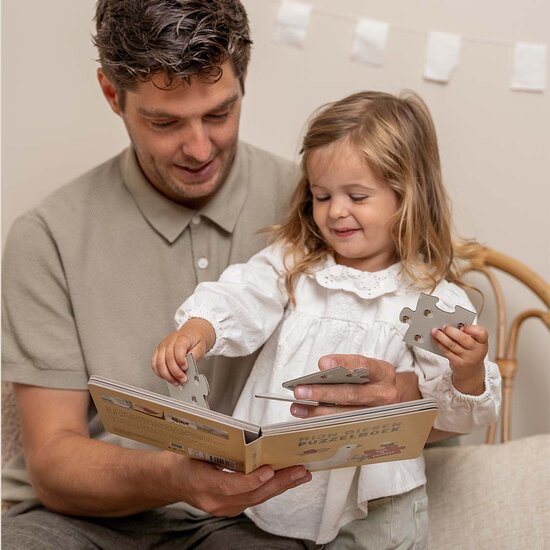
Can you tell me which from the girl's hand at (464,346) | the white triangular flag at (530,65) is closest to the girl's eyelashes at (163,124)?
the girl's hand at (464,346)

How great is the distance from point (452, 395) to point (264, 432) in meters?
0.44

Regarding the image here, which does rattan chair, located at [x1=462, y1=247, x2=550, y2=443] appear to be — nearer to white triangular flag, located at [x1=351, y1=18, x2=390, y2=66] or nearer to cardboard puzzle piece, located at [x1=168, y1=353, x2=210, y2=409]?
white triangular flag, located at [x1=351, y1=18, x2=390, y2=66]

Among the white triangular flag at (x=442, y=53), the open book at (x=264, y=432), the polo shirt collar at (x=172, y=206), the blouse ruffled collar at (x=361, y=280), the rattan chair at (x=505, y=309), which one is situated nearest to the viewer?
the open book at (x=264, y=432)

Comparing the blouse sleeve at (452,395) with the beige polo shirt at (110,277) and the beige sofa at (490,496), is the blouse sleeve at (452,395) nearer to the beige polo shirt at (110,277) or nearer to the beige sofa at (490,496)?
the beige sofa at (490,496)

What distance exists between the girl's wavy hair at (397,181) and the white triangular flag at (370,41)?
41 cm

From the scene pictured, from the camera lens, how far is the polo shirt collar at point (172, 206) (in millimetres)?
1909

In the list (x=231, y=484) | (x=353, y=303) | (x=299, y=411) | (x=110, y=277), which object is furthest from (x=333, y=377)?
(x=110, y=277)

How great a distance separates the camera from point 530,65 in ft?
7.12

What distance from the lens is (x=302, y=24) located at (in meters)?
2.25

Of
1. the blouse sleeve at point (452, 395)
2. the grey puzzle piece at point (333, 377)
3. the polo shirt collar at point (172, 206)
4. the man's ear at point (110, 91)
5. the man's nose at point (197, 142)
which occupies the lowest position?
the blouse sleeve at point (452, 395)

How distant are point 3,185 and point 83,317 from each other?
584 mm

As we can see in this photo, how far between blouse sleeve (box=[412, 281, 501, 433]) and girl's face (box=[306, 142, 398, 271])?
0.58 ft

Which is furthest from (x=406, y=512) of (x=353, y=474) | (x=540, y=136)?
(x=540, y=136)

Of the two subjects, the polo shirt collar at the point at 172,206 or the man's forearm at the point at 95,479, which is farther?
the polo shirt collar at the point at 172,206
